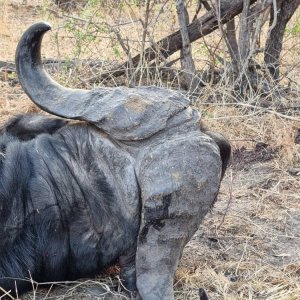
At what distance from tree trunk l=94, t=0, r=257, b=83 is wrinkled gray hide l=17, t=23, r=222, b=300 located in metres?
3.11

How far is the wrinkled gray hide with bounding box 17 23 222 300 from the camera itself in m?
2.84

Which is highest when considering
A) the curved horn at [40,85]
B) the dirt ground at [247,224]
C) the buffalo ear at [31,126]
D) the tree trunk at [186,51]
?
the curved horn at [40,85]

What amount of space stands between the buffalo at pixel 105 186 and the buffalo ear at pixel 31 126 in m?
0.06

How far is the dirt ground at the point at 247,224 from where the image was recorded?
10.5 ft

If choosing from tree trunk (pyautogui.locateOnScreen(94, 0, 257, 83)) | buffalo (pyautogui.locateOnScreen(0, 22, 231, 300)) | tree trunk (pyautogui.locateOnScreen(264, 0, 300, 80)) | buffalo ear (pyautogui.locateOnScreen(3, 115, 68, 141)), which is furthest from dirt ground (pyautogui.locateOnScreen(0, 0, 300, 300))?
tree trunk (pyautogui.locateOnScreen(94, 0, 257, 83))

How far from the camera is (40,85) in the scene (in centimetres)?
306

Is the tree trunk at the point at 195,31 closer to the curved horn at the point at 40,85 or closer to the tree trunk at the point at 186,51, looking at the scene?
the tree trunk at the point at 186,51

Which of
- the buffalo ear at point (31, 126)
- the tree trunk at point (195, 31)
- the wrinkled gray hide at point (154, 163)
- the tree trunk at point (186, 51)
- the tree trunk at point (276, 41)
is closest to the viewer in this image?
the wrinkled gray hide at point (154, 163)

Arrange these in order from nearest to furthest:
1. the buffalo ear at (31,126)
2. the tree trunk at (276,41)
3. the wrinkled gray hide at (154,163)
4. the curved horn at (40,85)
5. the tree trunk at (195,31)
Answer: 1. the wrinkled gray hide at (154,163)
2. the curved horn at (40,85)
3. the buffalo ear at (31,126)
4. the tree trunk at (195,31)
5. the tree trunk at (276,41)

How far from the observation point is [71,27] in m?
6.74

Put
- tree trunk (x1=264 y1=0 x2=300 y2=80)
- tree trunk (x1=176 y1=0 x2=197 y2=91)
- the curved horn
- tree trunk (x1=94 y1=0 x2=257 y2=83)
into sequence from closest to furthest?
1. the curved horn
2. tree trunk (x1=94 y1=0 x2=257 y2=83)
3. tree trunk (x1=176 y1=0 x2=197 y2=91)
4. tree trunk (x1=264 y1=0 x2=300 y2=80)

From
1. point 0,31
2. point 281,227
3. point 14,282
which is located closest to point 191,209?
point 14,282

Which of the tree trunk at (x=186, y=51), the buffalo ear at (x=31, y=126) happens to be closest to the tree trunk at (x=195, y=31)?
the tree trunk at (x=186, y=51)

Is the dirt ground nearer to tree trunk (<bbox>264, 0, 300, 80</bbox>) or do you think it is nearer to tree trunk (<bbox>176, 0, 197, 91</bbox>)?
tree trunk (<bbox>264, 0, 300, 80</bbox>)
